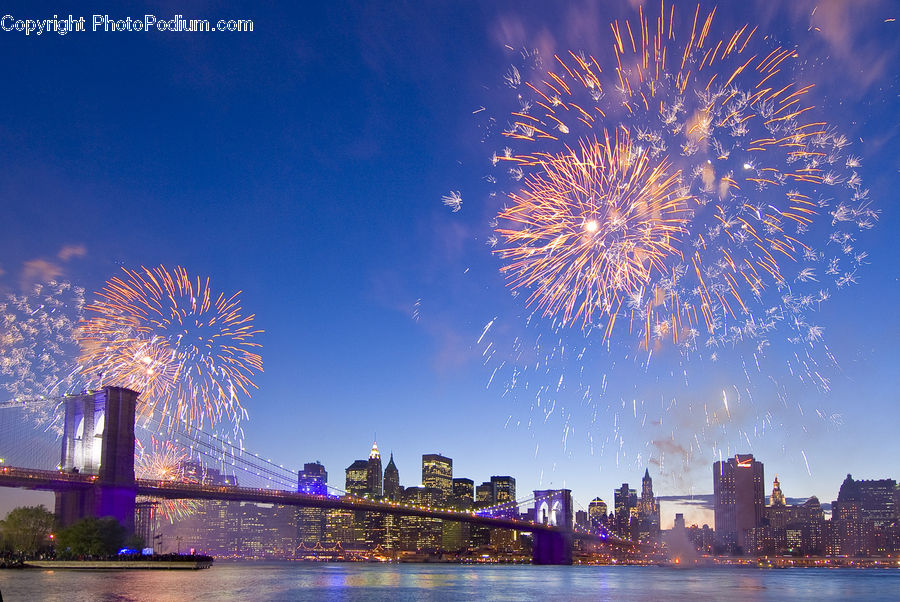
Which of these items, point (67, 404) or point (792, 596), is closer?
point (792, 596)

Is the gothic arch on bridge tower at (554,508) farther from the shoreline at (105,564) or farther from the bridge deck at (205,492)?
the shoreline at (105,564)

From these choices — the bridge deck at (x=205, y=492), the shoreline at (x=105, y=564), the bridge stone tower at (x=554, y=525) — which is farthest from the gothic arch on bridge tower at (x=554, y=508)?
the shoreline at (x=105, y=564)

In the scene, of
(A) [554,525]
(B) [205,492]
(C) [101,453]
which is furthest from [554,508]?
(C) [101,453]

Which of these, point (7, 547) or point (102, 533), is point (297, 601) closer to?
point (102, 533)

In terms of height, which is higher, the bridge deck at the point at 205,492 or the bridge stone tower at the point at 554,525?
the bridge deck at the point at 205,492

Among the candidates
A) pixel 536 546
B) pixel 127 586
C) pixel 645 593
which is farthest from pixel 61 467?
pixel 536 546

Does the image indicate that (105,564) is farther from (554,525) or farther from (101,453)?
(554,525)
